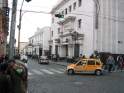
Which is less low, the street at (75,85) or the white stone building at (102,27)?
the white stone building at (102,27)

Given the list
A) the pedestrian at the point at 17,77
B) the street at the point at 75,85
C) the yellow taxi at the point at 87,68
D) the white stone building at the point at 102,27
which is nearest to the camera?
the pedestrian at the point at 17,77

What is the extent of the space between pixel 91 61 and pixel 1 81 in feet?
42.6

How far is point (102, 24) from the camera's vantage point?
89.7ft

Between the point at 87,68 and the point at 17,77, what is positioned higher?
the point at 17,77

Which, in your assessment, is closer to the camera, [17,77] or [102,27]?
[17,77]

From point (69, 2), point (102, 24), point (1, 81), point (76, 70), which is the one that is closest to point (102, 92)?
point (1, 81)

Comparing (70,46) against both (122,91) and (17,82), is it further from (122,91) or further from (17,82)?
(17,82)

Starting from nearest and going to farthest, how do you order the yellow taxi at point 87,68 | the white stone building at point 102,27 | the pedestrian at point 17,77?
the pedestrian at point 17,77, the yellow taxi at point 87,68, the white stone building at point 102,27

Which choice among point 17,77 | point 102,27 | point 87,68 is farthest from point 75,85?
point 102,27

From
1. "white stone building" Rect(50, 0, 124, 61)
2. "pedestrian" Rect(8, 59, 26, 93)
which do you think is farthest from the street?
"white stone building" Rect(50, 0, 124, 61)

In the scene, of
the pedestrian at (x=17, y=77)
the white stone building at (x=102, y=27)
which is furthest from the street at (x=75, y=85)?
the white stone building at (x=102, y=27)

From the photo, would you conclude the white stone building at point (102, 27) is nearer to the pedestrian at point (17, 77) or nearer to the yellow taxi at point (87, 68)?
the yellow taxi at point (87, 68)

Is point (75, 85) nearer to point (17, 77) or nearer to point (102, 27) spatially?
point (17, 77)

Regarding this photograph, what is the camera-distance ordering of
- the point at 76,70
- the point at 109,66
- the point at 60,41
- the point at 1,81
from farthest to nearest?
the point at 60,41 < the point at 109,66 < the point at 76,70 < the point at 1,81
